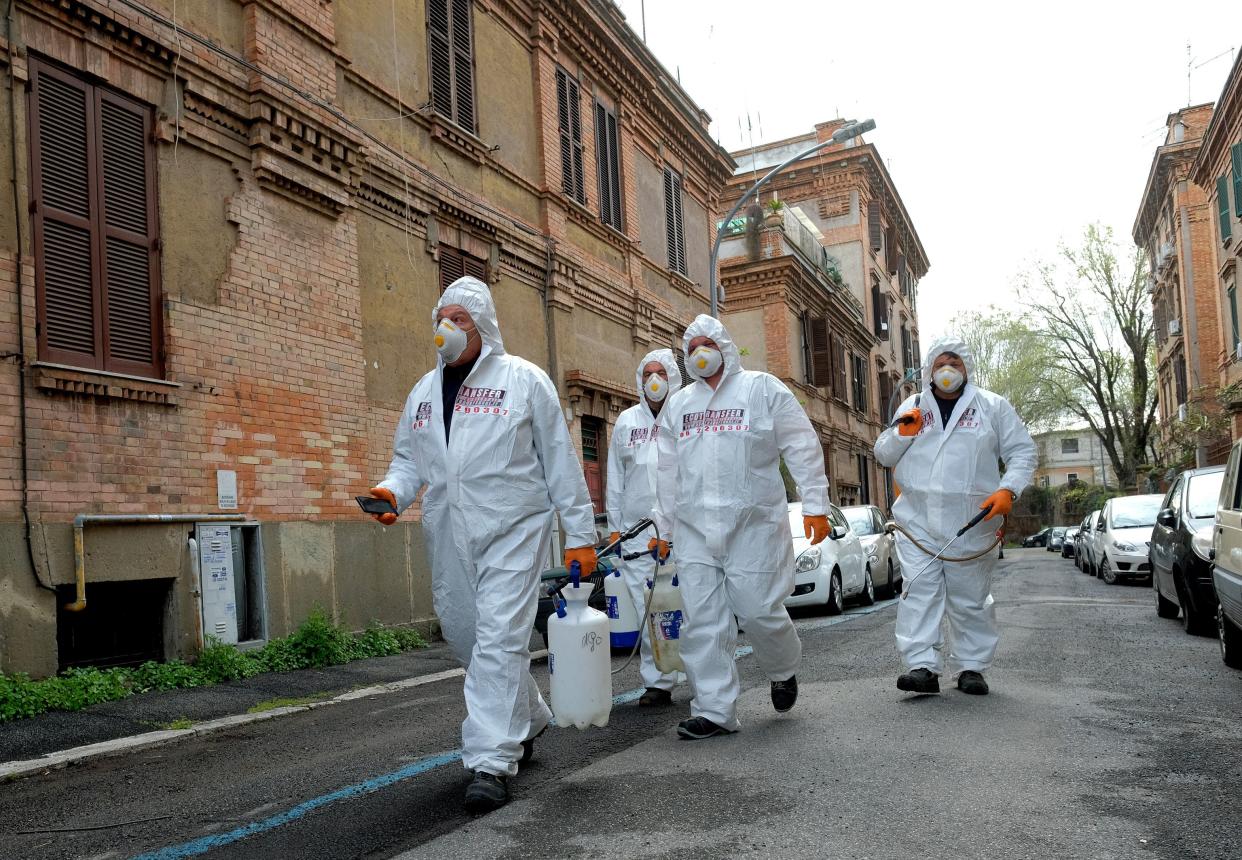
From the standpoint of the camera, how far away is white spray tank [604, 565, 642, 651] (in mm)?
7629

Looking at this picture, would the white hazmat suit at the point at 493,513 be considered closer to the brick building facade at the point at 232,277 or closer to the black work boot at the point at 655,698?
the black work boot at the point at 655,698

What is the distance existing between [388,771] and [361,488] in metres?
6.56

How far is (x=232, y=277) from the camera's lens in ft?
33.2

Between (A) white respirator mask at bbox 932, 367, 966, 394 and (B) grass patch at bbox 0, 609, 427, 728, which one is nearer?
(A) white respirator mask at bbox 932, 367, 966, 394

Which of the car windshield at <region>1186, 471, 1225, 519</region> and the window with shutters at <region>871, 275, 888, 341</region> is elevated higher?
A: the window with shutters at <region>871, 275, 888, 341</region>

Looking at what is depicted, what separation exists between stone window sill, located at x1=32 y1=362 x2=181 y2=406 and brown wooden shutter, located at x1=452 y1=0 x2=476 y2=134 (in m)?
6.47

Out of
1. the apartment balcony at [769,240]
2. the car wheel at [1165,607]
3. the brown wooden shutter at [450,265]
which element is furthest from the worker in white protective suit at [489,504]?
the apartment balcony at [769,240]

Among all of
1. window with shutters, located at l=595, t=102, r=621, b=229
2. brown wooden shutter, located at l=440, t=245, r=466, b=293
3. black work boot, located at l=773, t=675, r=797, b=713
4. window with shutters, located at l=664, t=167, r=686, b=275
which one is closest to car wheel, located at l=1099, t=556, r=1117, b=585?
window with shutters, located at l=664, t=167, r=686, b=275

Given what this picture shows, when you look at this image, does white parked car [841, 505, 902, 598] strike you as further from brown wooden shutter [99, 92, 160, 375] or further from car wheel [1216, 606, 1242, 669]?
brown wooden shutter [99, 92, 160, 375]

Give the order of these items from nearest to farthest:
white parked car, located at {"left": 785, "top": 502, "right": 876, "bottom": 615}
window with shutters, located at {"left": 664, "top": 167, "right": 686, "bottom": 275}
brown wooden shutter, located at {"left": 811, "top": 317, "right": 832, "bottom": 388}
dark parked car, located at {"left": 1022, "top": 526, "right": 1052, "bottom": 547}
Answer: white parked car, located at {"left": 785, "top": 502, "right": 876, "bottom": 615} < window with shutters, located at {"left": 664, "top": 167, "right": 686, "bottom": 275} < brown wooden shutter, located at {"left": 811, "top": 317, "right": 832, "bottom": 388} < dark parked car, located at {"left": 1022, "top": 526, "right": 1052, "bottom": 547}

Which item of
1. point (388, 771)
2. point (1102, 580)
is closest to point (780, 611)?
point (388, 771)

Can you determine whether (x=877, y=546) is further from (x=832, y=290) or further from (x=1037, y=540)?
(x=1037, y=540)

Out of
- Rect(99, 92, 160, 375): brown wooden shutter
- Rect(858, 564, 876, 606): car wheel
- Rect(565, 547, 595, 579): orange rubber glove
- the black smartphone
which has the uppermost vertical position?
Rect(99, 92, 160, 375): brown wooden shutter

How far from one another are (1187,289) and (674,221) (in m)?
26.9
